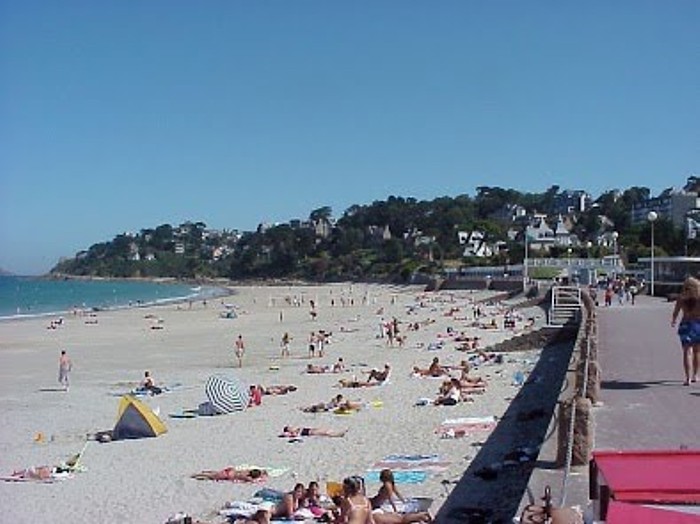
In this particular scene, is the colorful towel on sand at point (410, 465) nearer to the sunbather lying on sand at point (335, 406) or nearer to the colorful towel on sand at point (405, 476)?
the colorful towel on sand at point (405, 476)

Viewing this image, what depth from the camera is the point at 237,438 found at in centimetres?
1609

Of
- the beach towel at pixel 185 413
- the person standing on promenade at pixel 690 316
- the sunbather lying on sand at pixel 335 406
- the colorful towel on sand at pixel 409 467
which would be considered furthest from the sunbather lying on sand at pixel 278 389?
the person standing on promenade at pixel 690 316

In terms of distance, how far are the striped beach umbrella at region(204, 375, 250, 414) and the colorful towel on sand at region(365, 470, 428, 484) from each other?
281 inches

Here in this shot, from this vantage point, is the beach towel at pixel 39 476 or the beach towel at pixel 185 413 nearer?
the beach towel at pixel 39 476

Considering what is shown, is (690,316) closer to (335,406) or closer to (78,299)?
(335,406)

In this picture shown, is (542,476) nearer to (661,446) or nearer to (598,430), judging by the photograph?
(661,446)

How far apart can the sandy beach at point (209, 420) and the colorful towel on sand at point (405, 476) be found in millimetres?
109

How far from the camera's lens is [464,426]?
15445mm

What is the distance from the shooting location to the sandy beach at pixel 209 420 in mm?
12062

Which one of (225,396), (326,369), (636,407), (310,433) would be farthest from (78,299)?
(636,407)

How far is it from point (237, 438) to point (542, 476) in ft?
29.3

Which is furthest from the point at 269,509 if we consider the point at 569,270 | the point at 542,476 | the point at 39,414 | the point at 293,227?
the point at 293,227

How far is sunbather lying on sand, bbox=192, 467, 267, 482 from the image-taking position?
12.5m

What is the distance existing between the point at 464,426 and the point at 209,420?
5500 mm
